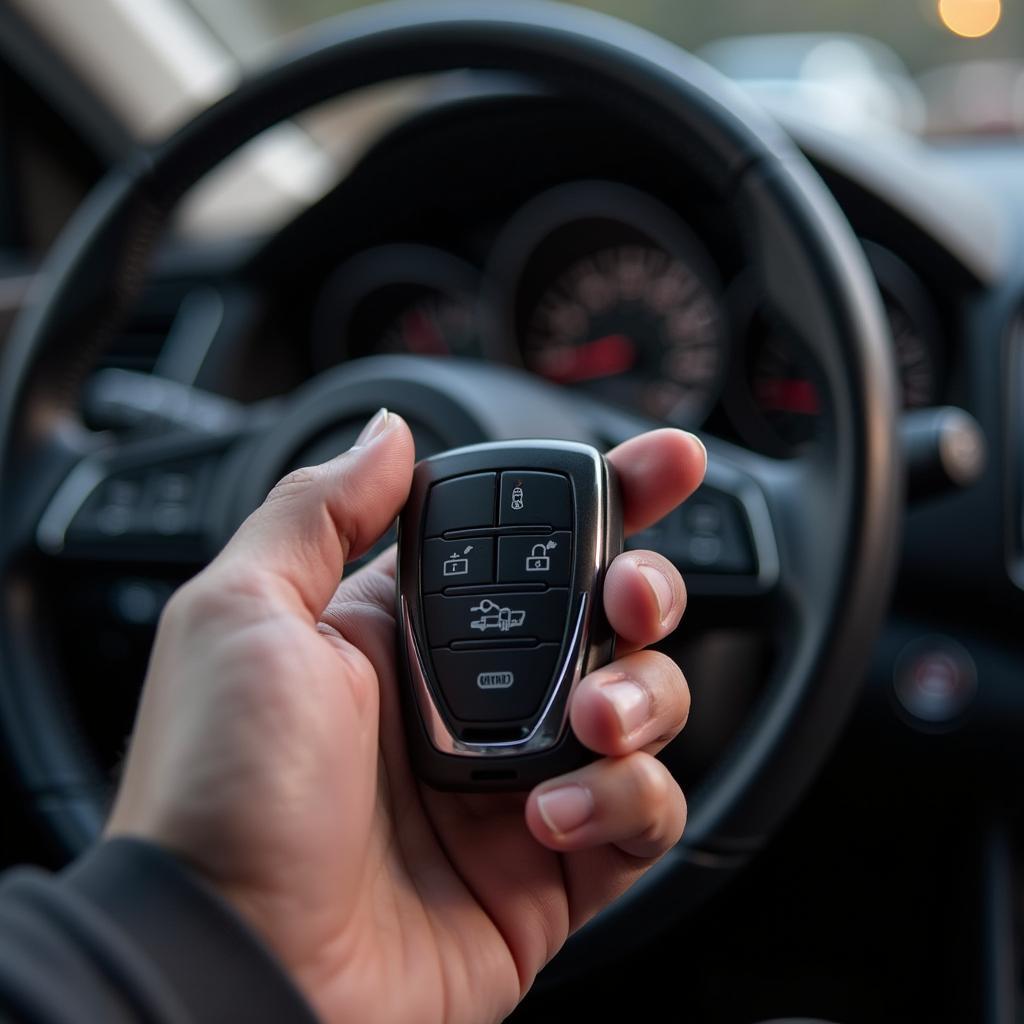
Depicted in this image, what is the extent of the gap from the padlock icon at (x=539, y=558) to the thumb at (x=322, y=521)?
79 mm

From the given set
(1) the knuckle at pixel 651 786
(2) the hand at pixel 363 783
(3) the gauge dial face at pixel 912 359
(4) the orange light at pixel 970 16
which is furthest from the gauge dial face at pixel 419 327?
(1) the knuckle at pixel 651 786

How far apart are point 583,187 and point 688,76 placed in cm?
60

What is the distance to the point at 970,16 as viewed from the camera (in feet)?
5.91

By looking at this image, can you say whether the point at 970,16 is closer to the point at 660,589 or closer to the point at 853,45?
the point at 853,45

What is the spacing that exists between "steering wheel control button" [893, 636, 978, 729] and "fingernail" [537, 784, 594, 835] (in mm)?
693

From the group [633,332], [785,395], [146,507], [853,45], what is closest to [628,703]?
[146,507]

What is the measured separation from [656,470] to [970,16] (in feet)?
4.55

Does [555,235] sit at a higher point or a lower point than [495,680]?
higher

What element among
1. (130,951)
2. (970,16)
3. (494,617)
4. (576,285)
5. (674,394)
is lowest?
(130,951)

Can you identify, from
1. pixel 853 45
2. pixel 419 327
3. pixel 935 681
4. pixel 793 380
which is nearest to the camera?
pixel 935 681

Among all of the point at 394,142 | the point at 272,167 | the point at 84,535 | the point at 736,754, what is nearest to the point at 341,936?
the point at 736,754

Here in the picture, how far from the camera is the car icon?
27.6 inches

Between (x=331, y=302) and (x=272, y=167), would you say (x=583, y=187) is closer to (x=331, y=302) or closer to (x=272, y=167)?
(x=331, y=302)

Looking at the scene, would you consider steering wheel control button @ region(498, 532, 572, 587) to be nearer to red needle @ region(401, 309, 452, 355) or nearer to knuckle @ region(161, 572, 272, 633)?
knuckle @ region(161, 572, 272, 633)
